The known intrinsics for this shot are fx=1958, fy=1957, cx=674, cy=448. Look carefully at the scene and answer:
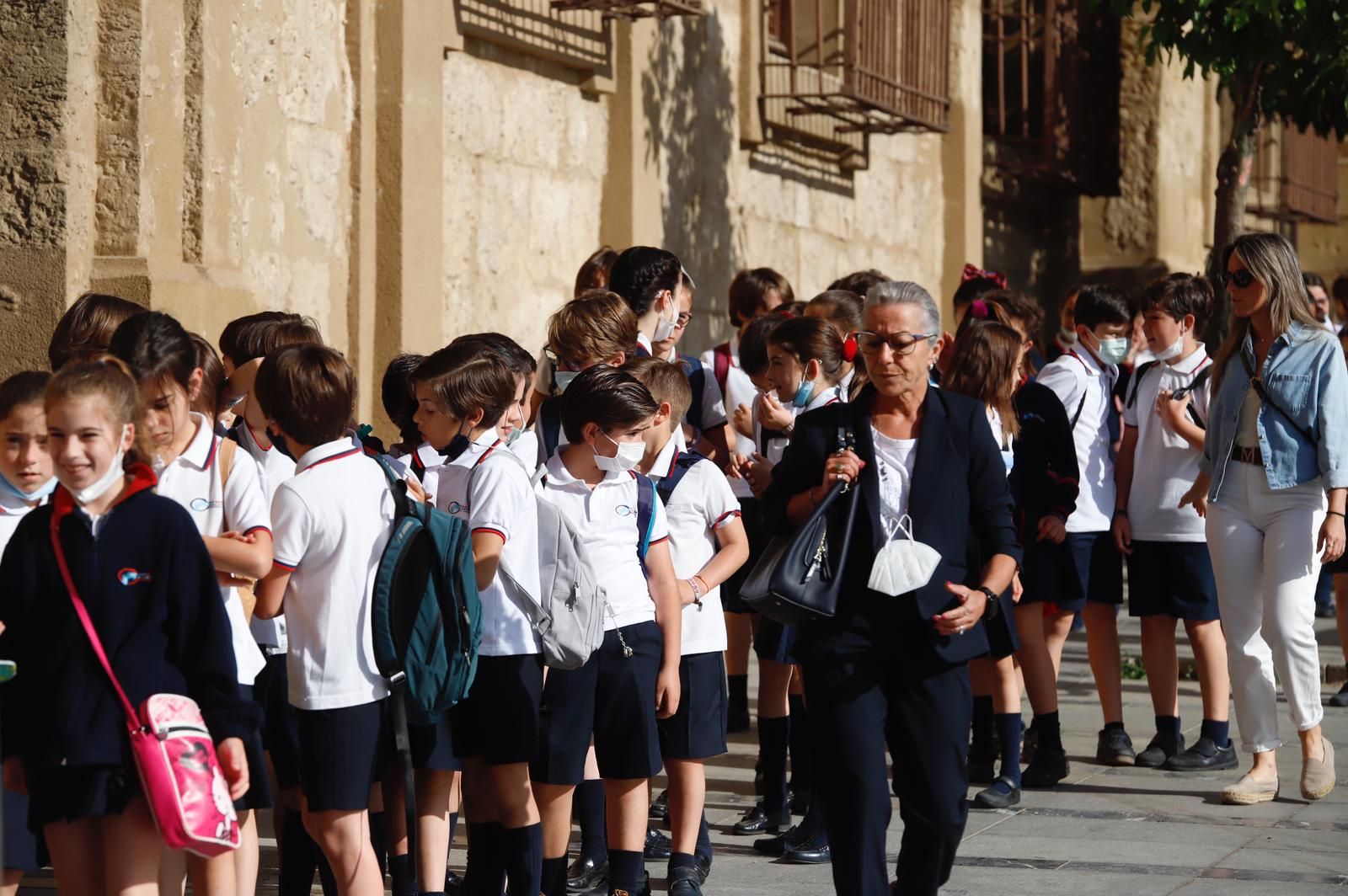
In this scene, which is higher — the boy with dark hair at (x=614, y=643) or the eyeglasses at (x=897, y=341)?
the eyeglasses at (x=897, y=341)

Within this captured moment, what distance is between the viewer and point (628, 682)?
5.62m

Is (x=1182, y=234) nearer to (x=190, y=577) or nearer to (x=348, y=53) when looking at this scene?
(x=348, y=53)

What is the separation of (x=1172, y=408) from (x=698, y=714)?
9.98 feet

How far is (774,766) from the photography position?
690 centimetres

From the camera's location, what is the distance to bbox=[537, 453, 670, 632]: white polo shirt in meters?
5.63

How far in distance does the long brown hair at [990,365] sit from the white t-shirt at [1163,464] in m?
1.18

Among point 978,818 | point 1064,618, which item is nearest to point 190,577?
point 978,818

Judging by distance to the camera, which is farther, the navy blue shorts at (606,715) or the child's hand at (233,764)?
the navy blue shorts at (606,715)

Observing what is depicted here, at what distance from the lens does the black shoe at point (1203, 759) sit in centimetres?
798

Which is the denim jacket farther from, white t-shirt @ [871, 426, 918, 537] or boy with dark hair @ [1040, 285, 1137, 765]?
white t-shirt @ [871, 426, 918, 537]

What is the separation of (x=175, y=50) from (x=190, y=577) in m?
4.90

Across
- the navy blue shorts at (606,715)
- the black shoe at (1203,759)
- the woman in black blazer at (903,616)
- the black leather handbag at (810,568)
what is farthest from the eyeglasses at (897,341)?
the black shoe at (1203,759)

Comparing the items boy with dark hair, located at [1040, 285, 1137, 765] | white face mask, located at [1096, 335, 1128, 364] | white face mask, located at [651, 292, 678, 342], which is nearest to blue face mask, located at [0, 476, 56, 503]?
white face mask, located at [651, 292, 678, 342]

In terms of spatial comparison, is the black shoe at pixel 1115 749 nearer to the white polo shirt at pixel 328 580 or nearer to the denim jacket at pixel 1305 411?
the denim jacket at pixel 1305 411
